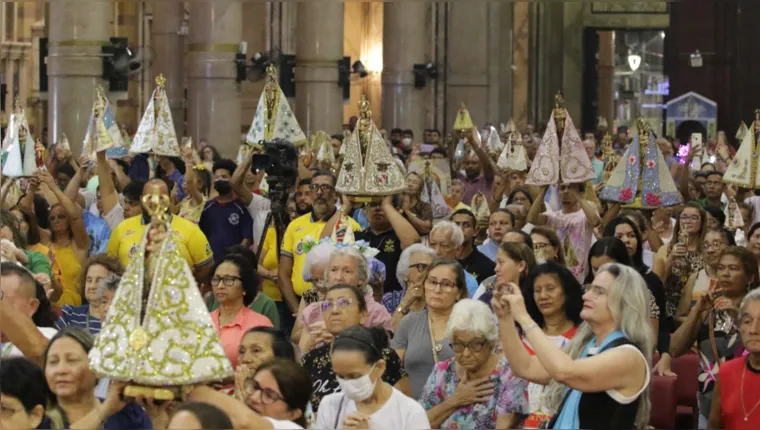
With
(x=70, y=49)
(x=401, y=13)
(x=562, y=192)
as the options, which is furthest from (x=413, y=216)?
(x=401, y=13)

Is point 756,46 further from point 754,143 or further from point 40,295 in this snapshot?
point 40,295

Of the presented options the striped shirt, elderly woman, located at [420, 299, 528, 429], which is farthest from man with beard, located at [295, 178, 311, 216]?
elderly woman, located at [420, 299, 528, 429]

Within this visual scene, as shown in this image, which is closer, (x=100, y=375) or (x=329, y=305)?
(x=100, y=375)

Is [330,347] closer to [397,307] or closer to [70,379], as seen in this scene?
[70,379]

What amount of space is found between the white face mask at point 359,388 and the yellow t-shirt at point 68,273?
15.0ft

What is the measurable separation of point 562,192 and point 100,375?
813cm

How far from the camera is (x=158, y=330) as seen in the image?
611 cm

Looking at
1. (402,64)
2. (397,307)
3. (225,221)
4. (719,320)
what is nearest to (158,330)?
(719,320)

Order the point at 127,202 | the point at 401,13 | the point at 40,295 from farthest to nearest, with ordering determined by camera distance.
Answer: the point at 401,13 < the point at 127,202 < the point at 40,295

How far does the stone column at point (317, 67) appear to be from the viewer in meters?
27.2

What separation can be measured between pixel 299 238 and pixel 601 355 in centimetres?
567

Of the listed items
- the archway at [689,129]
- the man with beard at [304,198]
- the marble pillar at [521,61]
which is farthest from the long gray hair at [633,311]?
the marble pillar at [521,61]

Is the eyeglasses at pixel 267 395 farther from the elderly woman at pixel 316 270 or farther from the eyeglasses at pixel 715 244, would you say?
the eyeglasses at pixel 715 244

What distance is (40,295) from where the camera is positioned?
9039mm
